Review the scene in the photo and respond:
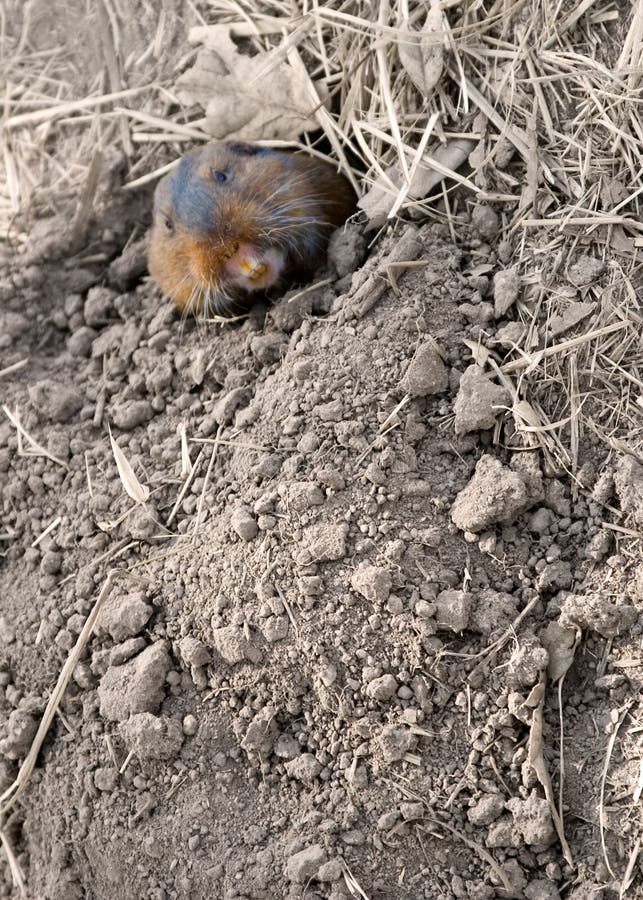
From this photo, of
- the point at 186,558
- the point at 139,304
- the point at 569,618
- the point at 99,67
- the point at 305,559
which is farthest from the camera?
the point at 99,67

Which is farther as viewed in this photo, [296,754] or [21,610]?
[21,610]

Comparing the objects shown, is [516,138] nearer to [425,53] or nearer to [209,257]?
[425,53]

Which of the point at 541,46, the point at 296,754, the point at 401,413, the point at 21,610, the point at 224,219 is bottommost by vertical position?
the point at 296,754

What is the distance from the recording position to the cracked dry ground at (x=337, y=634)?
237cm

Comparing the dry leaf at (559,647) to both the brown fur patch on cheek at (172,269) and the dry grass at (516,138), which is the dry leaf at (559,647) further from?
the brown fur patch on cheek at (172,269)

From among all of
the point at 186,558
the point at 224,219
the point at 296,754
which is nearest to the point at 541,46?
the point at 224,219

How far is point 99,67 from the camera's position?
394 cm

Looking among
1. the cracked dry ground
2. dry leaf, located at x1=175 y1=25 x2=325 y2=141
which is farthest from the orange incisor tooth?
dry leaf, located at x1=175 y1=25 x2=325 y2=141

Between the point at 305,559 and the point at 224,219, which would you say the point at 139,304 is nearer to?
the point at 224,219

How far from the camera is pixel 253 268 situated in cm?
325

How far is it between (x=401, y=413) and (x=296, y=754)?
988 millimetres

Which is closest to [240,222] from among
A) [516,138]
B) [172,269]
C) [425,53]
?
[172,269]

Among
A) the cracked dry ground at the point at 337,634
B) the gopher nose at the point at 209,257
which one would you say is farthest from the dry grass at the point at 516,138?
the gopher nose at the point at 209,257

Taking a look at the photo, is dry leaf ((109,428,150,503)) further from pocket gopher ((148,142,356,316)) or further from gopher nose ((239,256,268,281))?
A: gopher nose ((239,256,268,281))
